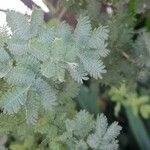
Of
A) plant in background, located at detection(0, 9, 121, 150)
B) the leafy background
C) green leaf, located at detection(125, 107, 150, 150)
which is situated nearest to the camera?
plant in background, located at detection(0, 9, 121, 150)

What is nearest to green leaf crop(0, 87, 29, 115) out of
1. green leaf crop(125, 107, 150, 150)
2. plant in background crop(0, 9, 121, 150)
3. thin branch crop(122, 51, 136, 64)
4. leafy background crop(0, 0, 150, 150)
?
plant in background crop(0, 9, 121, 150)

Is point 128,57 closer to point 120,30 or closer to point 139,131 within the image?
point 120,30

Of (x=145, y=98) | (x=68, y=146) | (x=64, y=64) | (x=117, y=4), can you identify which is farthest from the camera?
(x=145, y=98)

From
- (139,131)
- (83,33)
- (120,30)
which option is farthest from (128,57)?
(139,131)

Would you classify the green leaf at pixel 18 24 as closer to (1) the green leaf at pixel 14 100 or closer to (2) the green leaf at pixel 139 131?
(1) the green leaf at pixel 14 100

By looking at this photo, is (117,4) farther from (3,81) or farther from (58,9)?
(3,81)

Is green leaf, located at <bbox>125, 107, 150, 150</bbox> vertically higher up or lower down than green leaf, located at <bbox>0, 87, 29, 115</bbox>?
higher up

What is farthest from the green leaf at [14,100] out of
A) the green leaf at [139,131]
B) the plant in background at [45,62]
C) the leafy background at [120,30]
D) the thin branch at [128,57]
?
the green leaf at [139,131]

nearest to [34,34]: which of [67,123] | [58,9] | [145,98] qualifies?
[67,123]

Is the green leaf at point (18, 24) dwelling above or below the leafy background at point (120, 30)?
below

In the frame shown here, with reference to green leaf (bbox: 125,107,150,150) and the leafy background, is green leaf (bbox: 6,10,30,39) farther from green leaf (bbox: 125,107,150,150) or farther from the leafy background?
green leaf (bbox: 125,107,150,150)

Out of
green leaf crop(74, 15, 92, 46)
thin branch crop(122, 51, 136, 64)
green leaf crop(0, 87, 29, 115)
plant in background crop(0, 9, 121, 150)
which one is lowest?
green leaf crop(0, 87, 29, 115)
